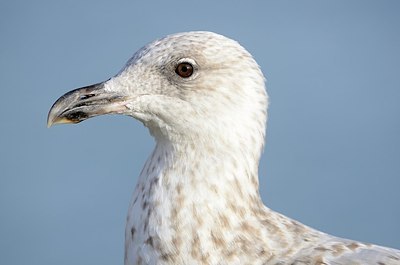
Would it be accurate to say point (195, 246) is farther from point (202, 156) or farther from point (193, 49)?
point (193, 49)

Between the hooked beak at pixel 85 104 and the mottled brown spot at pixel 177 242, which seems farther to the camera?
the hooked beak at pixel 85 104

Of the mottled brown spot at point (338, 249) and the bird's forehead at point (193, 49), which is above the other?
the bird's forehead at point (193, 49)

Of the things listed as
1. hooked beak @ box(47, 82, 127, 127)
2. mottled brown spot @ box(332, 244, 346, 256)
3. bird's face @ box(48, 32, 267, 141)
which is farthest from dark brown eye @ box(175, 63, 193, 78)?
mottled brown spot @ box(332, 244, 346, 256)

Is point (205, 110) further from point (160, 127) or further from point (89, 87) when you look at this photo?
point (89, 87)

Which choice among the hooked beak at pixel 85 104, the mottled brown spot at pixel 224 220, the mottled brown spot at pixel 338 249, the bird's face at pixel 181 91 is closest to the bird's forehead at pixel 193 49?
the bird's face at pixel 181 91

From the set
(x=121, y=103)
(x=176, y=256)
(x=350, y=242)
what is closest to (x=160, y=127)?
(x=121, y=103)

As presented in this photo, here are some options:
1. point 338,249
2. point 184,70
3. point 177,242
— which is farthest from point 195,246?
point 184,70

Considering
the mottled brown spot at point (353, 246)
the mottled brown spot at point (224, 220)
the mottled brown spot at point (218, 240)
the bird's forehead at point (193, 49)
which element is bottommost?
the mottled brown spot at point (218, 240)

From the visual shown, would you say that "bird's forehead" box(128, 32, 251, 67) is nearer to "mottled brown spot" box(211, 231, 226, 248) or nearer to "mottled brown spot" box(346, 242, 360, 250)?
"mottled brown spot" box(211, 231, 226, 248)

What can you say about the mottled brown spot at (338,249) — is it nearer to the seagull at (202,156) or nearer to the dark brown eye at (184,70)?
the seagull at (202,156)
